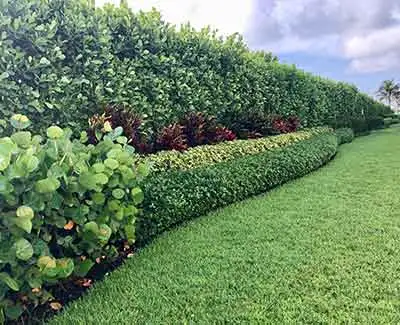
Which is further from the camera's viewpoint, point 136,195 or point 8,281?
point 136,195

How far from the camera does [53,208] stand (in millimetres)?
2473

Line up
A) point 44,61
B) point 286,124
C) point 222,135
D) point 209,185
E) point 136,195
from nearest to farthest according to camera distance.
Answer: point 136,195
point 44,61
point 209,185
point 222,135
point 286,124

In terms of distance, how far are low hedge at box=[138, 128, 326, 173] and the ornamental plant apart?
94 centimetres

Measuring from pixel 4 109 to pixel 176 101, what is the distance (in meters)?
3.13

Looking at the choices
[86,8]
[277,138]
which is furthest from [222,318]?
[277,138]

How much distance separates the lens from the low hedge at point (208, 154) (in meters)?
5.05

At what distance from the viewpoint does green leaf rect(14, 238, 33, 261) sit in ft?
6.93

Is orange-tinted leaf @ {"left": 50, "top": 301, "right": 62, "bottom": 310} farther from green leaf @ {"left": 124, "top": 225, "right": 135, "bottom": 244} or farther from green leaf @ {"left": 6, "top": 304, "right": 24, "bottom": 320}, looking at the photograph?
green leaf @ {"left": 124, "top": 225, "right": 135, "bottom": 244}

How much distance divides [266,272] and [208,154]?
3001 mm

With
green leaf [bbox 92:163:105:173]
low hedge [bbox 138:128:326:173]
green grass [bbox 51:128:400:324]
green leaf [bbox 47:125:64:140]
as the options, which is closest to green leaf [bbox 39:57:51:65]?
low hedge [bbox 138:128:326:173]

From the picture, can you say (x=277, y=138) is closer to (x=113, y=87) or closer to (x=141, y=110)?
(x=141, y=110)

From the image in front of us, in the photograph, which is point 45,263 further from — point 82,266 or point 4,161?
point 4,161

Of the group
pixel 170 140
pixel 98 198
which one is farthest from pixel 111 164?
pixel 170 140

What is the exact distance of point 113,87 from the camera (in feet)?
17.0
